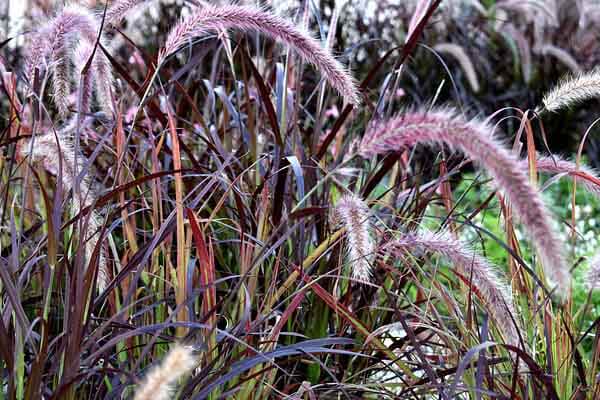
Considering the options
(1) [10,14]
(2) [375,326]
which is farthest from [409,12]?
(2) [375,326]

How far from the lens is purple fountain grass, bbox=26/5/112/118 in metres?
1.82

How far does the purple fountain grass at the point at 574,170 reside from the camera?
1756 mm

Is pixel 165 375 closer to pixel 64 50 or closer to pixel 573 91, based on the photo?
pixel 64 50

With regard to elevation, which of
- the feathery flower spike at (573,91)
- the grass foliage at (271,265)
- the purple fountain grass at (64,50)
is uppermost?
the purple fountain grass at (64,50)

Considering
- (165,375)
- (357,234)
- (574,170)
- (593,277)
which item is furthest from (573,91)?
(165,375)

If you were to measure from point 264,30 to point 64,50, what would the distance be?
0.51 metres

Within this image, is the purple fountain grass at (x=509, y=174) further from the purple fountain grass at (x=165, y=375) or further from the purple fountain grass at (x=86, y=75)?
the purple fountain grass at (x=86, y=75)

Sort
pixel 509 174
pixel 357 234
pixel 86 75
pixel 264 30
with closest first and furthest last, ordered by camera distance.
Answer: pixel 509 174
pixel 357 234
pixel 264 30
pixel 86 75

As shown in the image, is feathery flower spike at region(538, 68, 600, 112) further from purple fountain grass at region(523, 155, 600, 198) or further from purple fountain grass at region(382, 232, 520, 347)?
purple fountain grass at region(382, 232, 520, 347)

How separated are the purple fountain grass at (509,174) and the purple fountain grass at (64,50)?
0.89 m

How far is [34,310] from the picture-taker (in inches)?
85.5

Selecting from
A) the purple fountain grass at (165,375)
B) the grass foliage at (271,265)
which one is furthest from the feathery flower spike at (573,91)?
the purple fountain grass at (165,375)

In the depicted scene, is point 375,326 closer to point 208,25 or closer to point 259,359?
point 259,359

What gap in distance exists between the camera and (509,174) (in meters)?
1.09
